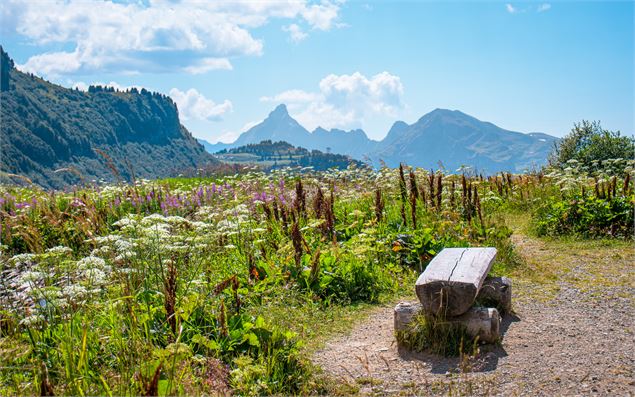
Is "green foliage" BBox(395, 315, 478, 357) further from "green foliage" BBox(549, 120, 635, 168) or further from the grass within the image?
"green foliage" BBox(549, 120, 635, 168)

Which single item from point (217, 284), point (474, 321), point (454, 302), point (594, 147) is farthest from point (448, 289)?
point (594, 147)

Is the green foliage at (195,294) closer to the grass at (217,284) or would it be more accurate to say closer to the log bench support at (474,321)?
the grass at (217,284)

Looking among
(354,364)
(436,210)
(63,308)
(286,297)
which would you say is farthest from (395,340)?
(436,210)

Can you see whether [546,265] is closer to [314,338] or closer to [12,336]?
[314,338]

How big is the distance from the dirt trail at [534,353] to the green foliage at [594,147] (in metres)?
13.3

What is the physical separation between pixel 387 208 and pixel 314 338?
5.35 m

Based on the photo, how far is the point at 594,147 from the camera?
21781 mm

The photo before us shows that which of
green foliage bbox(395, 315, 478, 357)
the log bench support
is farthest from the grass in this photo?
the log bench support

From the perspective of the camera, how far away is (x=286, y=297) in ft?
21.5

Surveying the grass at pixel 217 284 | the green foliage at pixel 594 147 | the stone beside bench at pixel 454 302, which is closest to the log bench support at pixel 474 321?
the stone beside bench at pixel 454 302

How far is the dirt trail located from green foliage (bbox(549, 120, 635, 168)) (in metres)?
13.3

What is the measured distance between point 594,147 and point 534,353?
19320mm

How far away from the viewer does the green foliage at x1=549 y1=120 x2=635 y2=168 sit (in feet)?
68.7

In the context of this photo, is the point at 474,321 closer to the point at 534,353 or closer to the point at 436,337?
the point at 436,337
